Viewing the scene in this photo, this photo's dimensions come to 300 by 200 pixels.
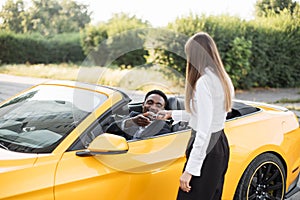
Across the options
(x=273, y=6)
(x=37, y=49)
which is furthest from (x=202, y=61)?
(x=37, y=49)

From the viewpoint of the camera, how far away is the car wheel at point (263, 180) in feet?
11.5

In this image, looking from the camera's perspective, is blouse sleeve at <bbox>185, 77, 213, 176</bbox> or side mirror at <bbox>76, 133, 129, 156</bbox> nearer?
blouse sleeve at <bbox>185, 77, 213, 176</bbox>

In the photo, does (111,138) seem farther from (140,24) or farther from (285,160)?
(140,24)

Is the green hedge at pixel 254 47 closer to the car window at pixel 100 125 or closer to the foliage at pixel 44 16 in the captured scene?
the car window at pixel 100 125

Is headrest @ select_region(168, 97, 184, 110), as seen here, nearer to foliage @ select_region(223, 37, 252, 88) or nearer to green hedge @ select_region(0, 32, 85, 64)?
foliage @ select_region(223, 37, 252, 88)

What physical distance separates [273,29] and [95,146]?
13976mm

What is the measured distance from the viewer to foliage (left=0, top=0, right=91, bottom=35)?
4691 centimetres

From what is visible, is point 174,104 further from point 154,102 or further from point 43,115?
point 43,115

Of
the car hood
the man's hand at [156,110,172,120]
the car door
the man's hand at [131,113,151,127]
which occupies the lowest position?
the car door

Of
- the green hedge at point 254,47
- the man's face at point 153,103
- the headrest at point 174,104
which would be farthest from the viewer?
the green hedge at point 254,47

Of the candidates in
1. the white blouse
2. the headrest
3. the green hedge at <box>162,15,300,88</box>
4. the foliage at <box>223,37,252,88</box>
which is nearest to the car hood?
the white blouse

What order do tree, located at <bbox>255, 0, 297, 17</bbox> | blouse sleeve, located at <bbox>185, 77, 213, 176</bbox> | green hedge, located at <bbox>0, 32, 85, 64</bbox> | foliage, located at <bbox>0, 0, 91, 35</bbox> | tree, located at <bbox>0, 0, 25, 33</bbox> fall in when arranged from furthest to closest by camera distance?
1. foliage, located at <bbox>0, 0, 91, 35</bbox>
2. tree, located at <bbox>0, 0, 25, 33</bbox>
3. green hedge, located at <bbox>0, 32, 85, 64</bbox>
4. tree, located at <bbox>255, 0, 297, 17</bbox>
5. blouse sleeve, located at <bbox>185, 77, 213, 176</bbox>

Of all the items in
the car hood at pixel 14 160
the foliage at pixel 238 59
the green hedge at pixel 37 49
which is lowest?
the green hedge at pixel 37 49

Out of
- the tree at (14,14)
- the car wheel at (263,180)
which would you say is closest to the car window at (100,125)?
the car wheel at (263,180)
